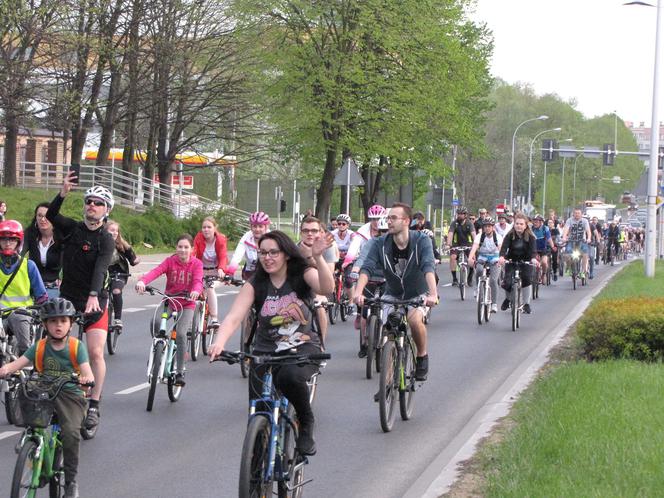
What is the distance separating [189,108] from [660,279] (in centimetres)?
1916

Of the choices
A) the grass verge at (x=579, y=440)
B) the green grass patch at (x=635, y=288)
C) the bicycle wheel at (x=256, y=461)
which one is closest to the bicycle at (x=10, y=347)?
the bicycle wheel at (x=256, y=461)

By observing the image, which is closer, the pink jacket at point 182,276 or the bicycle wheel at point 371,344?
the pink jacket at point 182,276

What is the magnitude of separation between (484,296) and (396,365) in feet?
34.2

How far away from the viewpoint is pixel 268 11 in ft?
141

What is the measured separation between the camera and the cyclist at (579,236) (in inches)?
1255

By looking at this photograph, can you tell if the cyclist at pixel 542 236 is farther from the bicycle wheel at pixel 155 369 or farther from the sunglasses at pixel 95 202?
the sunglasses at pixel 95 202

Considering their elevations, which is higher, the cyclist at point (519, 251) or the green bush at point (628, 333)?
the cyclist at point (519, 251)

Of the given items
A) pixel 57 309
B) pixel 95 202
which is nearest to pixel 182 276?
pixel 95 202

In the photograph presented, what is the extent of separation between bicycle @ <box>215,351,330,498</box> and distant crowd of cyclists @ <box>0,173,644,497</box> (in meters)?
0.07

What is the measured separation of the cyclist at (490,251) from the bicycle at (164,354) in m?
9.56

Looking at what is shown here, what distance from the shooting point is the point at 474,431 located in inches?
390

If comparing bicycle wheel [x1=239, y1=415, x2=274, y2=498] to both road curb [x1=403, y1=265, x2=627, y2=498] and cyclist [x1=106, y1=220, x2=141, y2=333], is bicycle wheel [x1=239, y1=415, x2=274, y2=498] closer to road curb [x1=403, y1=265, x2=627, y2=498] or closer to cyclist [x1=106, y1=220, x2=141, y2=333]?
road curb [x1=403, y1=265, x2=627, y2=498]

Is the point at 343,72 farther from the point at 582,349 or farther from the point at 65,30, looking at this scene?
the point at 582,349

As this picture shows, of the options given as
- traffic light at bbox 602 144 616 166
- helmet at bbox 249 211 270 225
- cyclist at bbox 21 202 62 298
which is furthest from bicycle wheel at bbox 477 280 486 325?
traffic light at bbox 602 144 616 166
